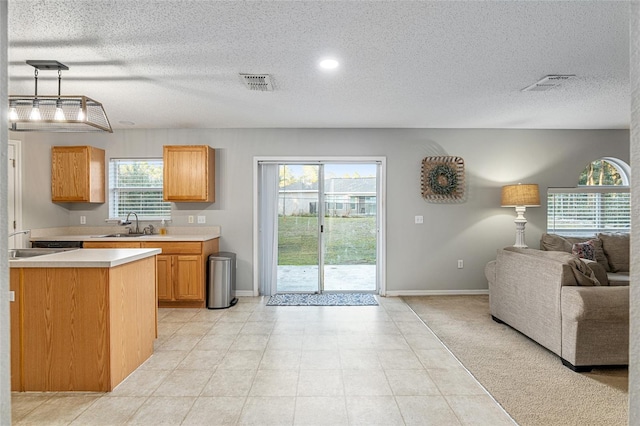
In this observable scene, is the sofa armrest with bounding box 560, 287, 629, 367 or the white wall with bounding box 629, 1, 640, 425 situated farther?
the sofa armrest with bounding box 560, 287, 629, 367

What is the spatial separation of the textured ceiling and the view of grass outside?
1673 millimetres

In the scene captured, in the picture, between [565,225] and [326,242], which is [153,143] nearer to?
[326,242]

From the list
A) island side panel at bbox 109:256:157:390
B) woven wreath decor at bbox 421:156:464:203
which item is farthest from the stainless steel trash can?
woven wreath decor at bbox 421:156:464:203

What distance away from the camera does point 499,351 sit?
329 centimetres

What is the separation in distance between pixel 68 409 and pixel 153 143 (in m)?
3.85

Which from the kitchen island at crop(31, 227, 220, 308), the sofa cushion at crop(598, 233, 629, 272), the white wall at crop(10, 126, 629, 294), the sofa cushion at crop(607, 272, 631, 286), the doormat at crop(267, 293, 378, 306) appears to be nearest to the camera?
the sofa cushion at crop(607, 272, 631, 286)

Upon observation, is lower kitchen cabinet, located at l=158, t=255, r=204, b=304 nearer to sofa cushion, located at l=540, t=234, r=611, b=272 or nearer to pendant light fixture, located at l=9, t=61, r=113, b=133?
pendant light fixture, located at l=9, t=61, r=113, b=133

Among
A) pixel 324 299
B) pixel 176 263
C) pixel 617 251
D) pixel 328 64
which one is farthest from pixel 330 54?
pixel 617 251

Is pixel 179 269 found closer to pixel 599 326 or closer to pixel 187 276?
pixel 187 276

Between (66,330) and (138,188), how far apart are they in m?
3.23

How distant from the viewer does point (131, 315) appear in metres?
2.87

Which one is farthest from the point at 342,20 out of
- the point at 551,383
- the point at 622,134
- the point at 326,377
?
the point at 622,134

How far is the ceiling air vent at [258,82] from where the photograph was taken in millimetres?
3274

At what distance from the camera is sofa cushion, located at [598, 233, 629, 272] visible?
14.8 feet
